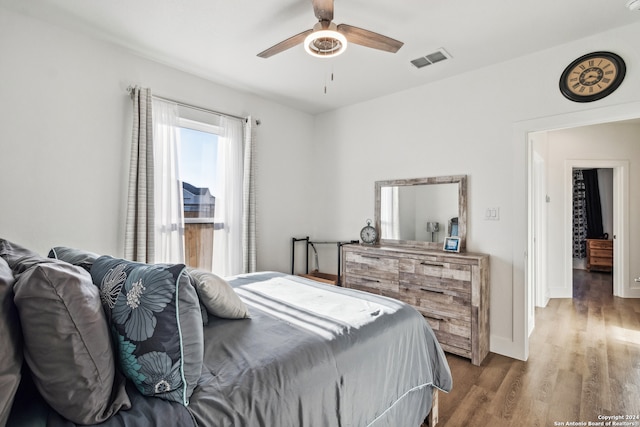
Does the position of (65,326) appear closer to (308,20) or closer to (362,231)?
(308,20)

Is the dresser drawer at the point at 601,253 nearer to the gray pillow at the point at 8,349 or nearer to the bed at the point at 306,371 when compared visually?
the bed at the point at 306,371

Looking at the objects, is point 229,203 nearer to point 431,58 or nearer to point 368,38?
point 368,38

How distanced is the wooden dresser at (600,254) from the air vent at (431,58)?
625cm

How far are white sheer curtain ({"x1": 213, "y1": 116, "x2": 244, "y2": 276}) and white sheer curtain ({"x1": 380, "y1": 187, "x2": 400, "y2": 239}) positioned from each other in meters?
1.66

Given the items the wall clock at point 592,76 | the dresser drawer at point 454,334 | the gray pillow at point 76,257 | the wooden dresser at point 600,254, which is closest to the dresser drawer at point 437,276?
the dresser drawer at point 454,334

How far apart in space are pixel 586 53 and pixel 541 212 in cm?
232

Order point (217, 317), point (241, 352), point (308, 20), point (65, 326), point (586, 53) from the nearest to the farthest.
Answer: point (65, 326) → point (241, 352) → point (217, 317) → point (308, 20) → point (586, 53)

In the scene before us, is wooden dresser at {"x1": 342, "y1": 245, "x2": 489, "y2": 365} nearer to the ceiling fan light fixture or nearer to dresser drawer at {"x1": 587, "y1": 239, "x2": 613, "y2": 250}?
the ceiling fan light fixture

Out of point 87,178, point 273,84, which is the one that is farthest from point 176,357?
point 273,84

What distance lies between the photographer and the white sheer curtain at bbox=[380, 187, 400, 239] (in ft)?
11.8

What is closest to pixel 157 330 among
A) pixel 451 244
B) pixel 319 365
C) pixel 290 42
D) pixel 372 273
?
pixel 319 365

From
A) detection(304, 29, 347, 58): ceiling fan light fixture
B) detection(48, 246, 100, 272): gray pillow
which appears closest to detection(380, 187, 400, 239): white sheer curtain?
detection(304, 29, 347, 58): ceiling fan light fixture

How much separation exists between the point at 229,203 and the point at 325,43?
6.68 ft

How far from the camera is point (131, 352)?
947mm
